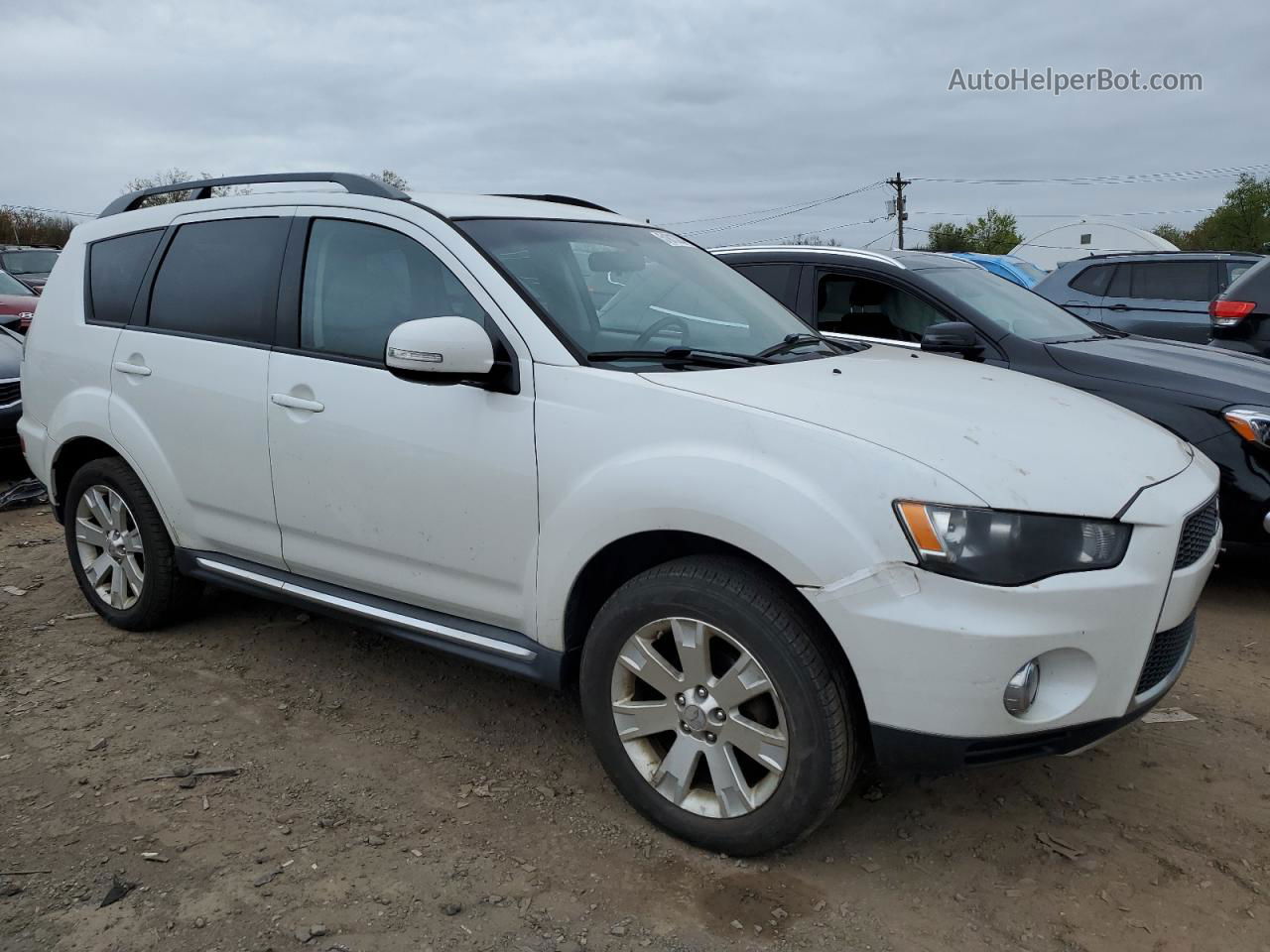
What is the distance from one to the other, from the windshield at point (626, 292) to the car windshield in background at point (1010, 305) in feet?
6.55

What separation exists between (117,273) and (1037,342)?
436cm

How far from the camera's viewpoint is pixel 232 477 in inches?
147

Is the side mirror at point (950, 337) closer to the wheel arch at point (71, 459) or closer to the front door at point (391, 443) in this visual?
the front door at point (391, 443)

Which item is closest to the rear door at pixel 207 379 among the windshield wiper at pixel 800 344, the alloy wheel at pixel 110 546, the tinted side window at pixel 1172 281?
the alloy wheel at pixel 110 546

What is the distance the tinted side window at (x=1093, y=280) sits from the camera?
10.1 metres

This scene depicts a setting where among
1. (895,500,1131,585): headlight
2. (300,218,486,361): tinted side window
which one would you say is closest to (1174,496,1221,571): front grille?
(895,500,1131,585): headlight

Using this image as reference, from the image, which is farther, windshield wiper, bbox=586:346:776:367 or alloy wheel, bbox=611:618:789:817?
windshield wiper, bbox=586:346:776:367

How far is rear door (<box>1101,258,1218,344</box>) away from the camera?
9664mm

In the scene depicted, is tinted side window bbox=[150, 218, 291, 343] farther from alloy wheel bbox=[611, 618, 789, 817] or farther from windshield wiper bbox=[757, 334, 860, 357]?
alloy wheel bbox=[611, 618, 789, 817]

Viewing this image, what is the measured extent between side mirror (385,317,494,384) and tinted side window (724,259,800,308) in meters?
3.26

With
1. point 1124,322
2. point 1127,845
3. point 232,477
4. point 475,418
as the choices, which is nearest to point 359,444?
point 475,418

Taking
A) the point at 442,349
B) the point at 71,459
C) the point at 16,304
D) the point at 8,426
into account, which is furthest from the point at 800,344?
the point at 16,304

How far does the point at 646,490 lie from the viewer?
2.70m

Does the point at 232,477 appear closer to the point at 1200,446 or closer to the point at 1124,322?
the point at 1200,446
